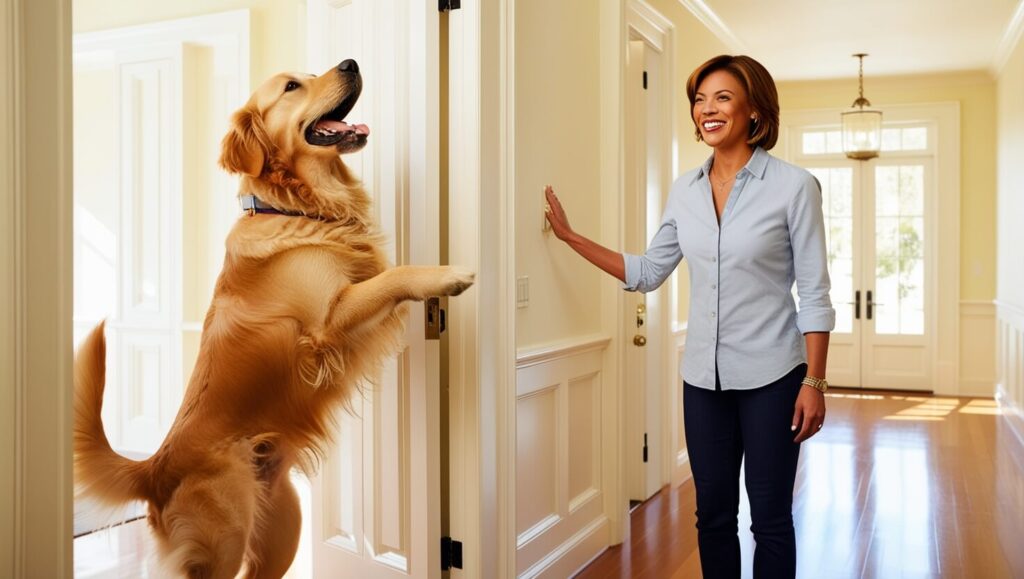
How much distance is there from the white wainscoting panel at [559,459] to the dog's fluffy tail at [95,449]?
1224 mm

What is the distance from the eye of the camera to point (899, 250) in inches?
317

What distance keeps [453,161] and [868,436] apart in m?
4.49

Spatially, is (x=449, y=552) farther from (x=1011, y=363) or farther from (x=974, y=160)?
(x=974, y=160)

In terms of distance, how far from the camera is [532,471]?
292 cm

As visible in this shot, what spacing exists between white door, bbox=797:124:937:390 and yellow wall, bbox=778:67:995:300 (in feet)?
0.92

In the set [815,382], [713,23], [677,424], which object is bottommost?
[677,424]

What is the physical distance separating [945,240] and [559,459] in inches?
243

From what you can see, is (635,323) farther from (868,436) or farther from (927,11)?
(927,11)

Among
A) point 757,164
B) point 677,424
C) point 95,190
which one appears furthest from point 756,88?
point 95,190

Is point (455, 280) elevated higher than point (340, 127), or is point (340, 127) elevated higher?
point (340, 127)

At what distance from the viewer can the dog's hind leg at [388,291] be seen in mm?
1893

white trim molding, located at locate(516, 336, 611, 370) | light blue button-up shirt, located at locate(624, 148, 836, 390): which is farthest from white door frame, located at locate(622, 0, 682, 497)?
light blue button-up shirt, located at locate(624, 148, 836, 390)

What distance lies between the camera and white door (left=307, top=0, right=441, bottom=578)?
91.8 inches

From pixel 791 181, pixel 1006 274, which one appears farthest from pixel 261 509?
pixel 1006 274
